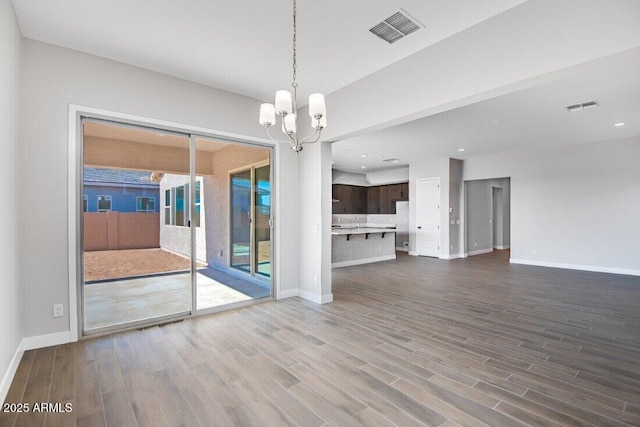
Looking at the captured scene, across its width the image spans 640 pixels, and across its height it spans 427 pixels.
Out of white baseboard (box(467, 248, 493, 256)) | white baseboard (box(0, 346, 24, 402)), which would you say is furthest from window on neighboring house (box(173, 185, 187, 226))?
white baseboard (box(467, 248, 493, 256))

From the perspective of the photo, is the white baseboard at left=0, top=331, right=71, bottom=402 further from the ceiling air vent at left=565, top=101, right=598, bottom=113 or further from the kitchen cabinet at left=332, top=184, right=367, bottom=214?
the kitchen cabinet at left=332, top=184, right=367, bottom=214

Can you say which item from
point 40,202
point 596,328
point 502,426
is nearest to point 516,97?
point 596,328

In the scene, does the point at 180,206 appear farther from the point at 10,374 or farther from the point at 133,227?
the point at 10,374

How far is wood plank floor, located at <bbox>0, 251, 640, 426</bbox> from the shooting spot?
2.00 m

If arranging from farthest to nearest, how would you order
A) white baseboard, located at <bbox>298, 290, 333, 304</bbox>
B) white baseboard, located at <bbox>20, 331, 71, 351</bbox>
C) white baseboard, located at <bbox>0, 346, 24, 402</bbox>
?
white baseboard, located at <bbox>298, 290, 333, 304</bbox>
white baseboard, located at <bbox>20, 331, 71, 351</bbox>
white baseboard, located at <bbox>0, 346, 24, 402</bbox>

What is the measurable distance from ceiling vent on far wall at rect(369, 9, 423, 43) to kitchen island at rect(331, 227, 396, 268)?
4752 millimetres

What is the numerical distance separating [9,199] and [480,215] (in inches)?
444

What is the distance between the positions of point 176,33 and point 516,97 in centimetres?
437

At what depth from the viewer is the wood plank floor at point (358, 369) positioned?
200 cm

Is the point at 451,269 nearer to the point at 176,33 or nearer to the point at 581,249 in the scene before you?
the point at 581,249

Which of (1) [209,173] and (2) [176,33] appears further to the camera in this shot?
(1) [209,173]

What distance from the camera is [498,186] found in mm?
11609

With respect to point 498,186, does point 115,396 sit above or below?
below

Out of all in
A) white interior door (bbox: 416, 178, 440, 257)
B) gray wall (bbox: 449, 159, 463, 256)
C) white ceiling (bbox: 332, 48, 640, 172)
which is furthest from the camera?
white interior door (bbox: 416, 178, 440, 257)
